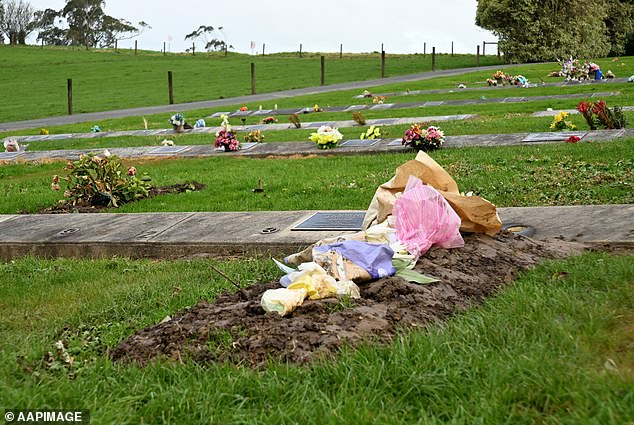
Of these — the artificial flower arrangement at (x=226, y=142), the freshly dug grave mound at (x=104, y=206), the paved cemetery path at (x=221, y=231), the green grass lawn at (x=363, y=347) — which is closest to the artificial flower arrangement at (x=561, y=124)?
the green grass lawn at (x=363, y=347)

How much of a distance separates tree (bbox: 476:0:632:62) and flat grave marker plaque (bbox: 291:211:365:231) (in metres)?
38.6

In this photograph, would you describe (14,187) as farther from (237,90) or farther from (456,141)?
(237,90)

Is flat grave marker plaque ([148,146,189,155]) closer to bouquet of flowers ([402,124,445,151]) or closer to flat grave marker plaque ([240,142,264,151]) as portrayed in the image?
flat grave marker plaque ([240,142,264,151])

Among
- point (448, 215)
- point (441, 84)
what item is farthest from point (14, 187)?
point (441, 84)

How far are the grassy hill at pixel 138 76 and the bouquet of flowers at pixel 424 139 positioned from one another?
905 inches

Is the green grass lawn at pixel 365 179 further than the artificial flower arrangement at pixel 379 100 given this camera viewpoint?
No

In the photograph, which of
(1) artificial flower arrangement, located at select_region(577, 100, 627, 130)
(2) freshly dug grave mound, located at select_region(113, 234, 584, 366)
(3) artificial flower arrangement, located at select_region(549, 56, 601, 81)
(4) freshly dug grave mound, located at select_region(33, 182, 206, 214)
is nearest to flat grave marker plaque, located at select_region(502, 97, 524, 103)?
(3) artificial flower arrangement, located at select_region(549, 56, 601, 81)

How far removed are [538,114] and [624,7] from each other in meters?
33.9

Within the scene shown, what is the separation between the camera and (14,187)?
38.8ft

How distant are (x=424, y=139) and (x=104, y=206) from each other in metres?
4.79

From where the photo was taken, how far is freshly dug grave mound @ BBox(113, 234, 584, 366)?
3766 mm

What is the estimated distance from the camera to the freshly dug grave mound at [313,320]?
3.77m

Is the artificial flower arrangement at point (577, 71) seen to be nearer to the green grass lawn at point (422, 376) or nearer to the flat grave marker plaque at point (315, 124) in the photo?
the flat grave marker plaque at point (315, 124)

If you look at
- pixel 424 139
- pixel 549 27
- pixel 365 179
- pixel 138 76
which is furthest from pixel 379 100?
pixel 138 76
